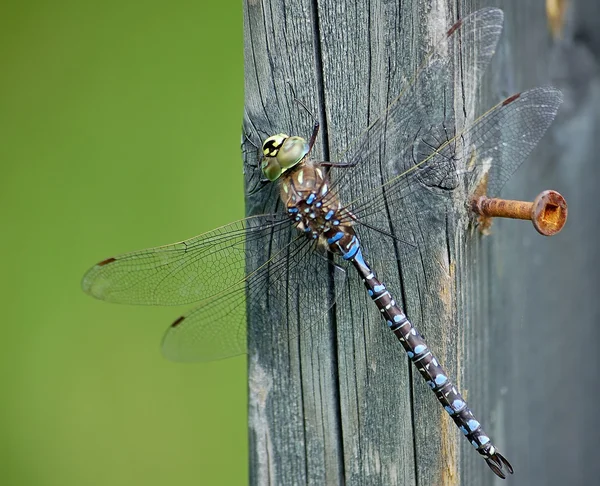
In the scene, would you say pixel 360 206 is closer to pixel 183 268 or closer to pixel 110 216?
pixel 183 268

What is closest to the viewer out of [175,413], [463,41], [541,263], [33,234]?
[463,41]

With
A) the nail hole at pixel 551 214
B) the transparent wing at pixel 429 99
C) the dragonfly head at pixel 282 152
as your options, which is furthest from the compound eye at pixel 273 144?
the nail hole at pixel 551 214

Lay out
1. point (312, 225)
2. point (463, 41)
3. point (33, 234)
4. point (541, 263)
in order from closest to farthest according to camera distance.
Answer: point (463, 41) < point (312, 225) < point (541, 263) < point (33, 234)

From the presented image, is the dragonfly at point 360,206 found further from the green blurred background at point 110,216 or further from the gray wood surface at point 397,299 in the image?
the green blurred background at point 110,216

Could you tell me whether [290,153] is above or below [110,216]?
below

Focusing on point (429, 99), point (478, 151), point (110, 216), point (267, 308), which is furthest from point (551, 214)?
point (110, 216)

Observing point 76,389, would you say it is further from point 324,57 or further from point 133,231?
point 324,57

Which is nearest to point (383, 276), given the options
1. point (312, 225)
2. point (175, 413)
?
point (312, 225)
